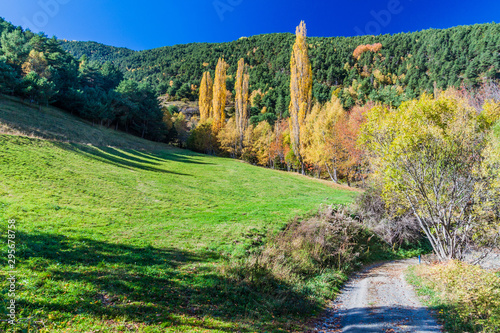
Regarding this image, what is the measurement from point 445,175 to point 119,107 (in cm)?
6396

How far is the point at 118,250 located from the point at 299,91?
3841 cm

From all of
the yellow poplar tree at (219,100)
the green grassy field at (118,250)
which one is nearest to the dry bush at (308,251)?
the green grassy field at (118,250)

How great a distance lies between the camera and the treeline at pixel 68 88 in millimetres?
39281

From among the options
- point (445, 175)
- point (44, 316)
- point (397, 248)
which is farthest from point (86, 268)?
point (397, 248)

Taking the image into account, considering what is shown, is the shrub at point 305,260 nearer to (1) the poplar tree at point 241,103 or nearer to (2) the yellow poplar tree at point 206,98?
(1) the poplar tree at point 241,103

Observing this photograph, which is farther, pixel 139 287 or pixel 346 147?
pixel 346 147

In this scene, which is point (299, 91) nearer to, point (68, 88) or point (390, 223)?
point (390, 223)

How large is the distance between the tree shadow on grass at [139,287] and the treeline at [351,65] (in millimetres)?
63243

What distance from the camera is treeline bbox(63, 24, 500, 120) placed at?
70.1 metres

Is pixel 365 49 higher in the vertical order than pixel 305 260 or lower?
higher

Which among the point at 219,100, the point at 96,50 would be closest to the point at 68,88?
the point at 219,100

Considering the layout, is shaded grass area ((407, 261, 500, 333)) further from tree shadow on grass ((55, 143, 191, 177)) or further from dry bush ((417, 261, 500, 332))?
tree shadow on grass ((55, 143, 191, 177))

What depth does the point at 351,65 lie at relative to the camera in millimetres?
115375

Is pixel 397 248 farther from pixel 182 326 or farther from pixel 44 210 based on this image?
pixel 44 210
